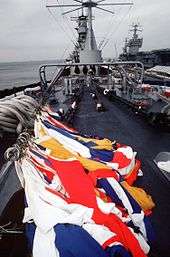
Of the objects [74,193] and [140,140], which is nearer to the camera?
[74,193]

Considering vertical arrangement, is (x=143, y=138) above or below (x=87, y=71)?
below

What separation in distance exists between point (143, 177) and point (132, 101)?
7064 millimetres

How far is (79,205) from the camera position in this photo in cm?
293

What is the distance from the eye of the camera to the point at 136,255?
2.76 m

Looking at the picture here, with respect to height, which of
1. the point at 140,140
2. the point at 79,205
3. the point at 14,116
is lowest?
the point at 140,140

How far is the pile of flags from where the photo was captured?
2.65 metres

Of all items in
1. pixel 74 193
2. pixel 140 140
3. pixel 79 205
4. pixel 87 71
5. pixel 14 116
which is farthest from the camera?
pixel 87 71

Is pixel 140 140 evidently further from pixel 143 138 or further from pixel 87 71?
pixel 87 71

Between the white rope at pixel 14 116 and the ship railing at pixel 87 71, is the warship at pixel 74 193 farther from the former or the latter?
the ship railing at pixel 87 71

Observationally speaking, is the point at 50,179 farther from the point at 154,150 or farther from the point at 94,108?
the point at 94,108

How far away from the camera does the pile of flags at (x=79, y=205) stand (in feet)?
8.69

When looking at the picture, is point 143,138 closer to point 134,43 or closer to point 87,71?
point 87,71

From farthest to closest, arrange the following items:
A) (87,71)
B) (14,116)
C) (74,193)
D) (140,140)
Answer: (87,71), (140,140), (14,116), (74,193)

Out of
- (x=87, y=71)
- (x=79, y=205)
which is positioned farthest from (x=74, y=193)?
(x=87, y=71)
